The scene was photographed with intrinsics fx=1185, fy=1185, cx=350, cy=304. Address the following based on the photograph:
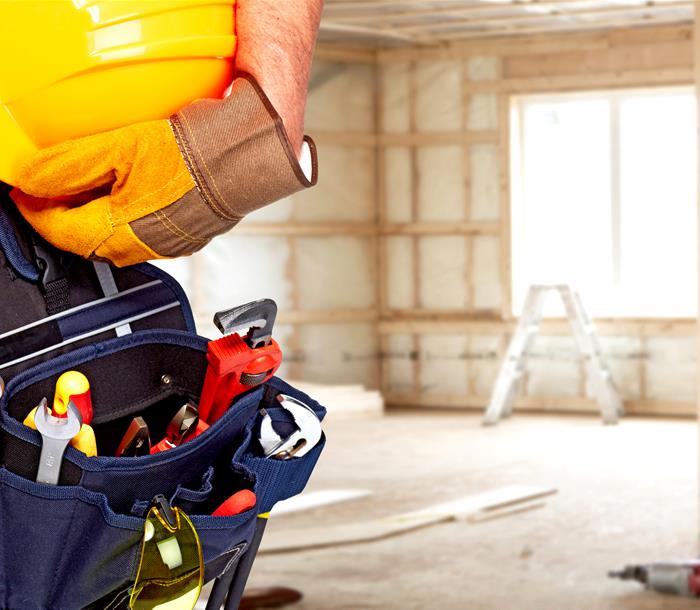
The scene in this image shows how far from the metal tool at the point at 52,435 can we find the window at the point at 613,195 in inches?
312

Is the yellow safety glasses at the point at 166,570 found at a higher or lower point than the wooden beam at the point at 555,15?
lower

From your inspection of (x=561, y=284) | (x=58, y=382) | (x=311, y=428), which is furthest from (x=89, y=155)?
(x=561, y=284)

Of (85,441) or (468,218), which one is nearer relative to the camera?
(85,441)

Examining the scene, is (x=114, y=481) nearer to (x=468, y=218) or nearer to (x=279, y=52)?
(x=279, y=52)

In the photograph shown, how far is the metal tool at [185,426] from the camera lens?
1116 mm

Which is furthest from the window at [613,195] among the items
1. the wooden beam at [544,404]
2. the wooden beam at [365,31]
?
the wooden beam at [365,31]

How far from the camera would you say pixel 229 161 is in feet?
3.10

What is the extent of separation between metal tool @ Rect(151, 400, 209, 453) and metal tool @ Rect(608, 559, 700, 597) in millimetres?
3474

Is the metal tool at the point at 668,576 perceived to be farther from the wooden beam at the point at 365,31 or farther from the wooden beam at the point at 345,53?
the wooden beam at the point at 345,53

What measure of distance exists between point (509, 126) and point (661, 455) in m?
2.99

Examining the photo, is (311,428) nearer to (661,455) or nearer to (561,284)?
(661,455)

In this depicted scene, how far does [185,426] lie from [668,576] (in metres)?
3.50

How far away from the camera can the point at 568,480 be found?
643 centimetres

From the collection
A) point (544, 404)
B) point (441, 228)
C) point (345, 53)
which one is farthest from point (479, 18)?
point (544, 404)
